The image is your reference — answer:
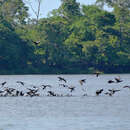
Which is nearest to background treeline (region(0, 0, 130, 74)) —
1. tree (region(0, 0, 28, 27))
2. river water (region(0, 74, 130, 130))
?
tree (region(0, 0, 28, 27))

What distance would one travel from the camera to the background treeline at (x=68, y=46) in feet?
318

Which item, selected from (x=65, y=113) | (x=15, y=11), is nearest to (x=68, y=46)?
(x=15, y=11)

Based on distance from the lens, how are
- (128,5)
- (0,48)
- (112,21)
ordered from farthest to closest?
(128,5), (112,21), (0,48)

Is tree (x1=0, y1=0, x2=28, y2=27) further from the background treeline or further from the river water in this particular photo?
the river water

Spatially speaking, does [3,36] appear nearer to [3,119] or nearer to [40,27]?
[40,27]

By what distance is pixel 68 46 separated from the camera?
102 m

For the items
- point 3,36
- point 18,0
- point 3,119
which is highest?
point 18,0

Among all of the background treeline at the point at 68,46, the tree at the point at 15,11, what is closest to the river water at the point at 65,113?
the background treeline at the point at 68,46

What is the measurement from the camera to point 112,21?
342 ft

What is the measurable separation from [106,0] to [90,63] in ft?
97.2

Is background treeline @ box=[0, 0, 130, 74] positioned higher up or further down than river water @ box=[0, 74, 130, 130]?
higher up

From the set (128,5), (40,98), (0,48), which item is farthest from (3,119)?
(128,5)

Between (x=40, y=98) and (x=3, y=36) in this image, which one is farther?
(x=3, y=36)

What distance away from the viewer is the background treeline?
96.9 meters
